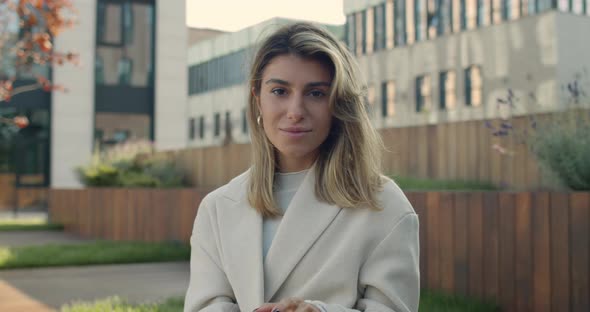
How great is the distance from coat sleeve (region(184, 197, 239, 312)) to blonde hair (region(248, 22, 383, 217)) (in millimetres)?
192

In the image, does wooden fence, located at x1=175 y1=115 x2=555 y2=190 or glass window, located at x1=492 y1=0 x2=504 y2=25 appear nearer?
wooden fence, located at x1=175 y1=115 x2=555 y2=190

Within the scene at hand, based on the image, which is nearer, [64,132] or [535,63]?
[64,132]

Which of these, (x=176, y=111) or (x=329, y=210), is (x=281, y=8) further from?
(x=176, y=111)

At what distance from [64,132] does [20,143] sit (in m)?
1.47

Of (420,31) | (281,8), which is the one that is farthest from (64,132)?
(281,8)

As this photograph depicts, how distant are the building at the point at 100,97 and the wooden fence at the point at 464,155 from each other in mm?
15843

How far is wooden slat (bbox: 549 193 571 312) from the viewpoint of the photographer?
4.81m

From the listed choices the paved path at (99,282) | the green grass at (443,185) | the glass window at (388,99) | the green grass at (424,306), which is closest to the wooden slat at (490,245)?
the green grass at (424,306)

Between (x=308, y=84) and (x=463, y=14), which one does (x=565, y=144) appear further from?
(x=463, y=14)

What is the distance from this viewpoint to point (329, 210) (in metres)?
2.17

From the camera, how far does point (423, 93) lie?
1186 inches

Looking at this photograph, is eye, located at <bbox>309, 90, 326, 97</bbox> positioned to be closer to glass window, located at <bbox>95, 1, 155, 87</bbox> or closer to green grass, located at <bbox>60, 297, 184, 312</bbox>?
green grass, located at <bbox>60, 297, 184, 312</bbox>

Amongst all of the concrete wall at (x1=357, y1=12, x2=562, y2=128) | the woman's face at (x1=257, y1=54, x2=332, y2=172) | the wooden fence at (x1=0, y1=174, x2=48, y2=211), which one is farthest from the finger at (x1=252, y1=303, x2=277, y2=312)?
the wooden fence at (x1=0, y1=174, x2=48, y2=211)

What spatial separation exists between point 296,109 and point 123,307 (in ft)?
12.6
